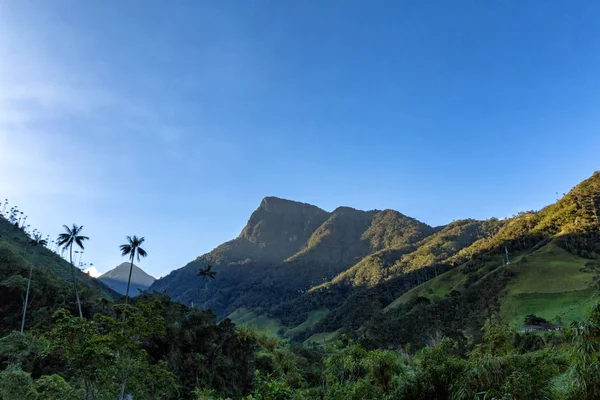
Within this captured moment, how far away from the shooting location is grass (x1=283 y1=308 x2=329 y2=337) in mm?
165225

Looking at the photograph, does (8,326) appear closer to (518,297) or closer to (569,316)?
(569,316)

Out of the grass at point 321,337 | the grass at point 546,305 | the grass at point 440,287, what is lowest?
the grass at point 321,337

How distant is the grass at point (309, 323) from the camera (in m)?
165

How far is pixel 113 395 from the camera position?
2392 centimetres

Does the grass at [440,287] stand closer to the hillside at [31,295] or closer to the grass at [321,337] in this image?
the grass at [321,337]

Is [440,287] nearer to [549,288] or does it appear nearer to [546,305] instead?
[549,288]

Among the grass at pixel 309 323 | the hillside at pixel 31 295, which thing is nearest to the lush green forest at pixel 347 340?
the hillside at pixel 31 295

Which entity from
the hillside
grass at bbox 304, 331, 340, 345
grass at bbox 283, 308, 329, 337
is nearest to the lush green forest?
the hillside

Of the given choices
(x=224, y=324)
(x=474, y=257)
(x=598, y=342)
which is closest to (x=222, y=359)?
(x=224, y=324)

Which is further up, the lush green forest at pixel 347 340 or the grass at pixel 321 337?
the lush green forest at pixel 347 340

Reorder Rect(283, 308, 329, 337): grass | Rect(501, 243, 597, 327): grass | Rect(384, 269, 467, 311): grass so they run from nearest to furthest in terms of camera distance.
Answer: Rect(501, 243, 597, 327): grass
Rect(384, 269, 467, 311): grass
Rect(283, 308, 329, 337): grass

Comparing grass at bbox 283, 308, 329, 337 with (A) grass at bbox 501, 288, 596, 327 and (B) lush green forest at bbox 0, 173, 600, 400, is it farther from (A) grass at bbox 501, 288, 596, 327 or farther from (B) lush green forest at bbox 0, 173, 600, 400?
(A) grass at bbox 501, 288, 596, 327

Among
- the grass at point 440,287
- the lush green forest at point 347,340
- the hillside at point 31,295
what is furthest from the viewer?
the grass at point 440,287

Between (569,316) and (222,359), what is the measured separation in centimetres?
6859
